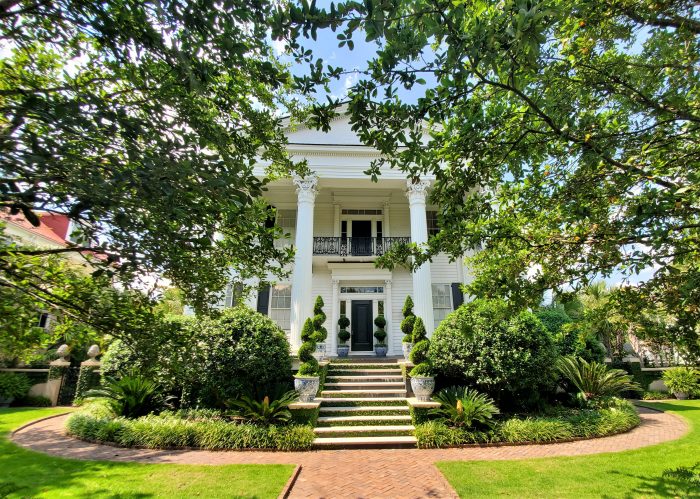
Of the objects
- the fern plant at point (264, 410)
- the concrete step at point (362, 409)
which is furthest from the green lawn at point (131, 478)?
the concrete step at point (362, 409)

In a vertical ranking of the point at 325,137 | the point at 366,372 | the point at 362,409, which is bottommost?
the point at 362,409

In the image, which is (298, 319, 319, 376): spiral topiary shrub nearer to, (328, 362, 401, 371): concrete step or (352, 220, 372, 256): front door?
(328, 362, 401, 371): concrete step

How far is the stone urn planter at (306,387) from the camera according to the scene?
9.41 metres

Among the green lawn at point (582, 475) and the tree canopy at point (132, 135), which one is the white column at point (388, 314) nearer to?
the green lawn at point (582, 475)

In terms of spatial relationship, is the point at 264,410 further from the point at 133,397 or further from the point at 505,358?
the point at 505,358

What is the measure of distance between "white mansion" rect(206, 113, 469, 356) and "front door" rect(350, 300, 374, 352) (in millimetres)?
45

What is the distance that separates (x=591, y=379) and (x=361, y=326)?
862 cm

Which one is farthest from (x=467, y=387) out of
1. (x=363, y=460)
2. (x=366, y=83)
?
(x=366, y=83)

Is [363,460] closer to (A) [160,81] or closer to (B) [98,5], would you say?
(A) [160,81]

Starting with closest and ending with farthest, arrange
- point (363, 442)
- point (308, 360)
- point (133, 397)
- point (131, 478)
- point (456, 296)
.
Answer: point (131, 478)
point (363, 442)
point (133, 397)
point (308, 360)
point (456, 296)

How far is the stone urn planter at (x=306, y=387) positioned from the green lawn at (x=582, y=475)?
394 cm

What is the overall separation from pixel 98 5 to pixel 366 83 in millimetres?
2230

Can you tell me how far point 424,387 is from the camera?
948 cm

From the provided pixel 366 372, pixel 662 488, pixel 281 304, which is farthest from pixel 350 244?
pixel 662 488
